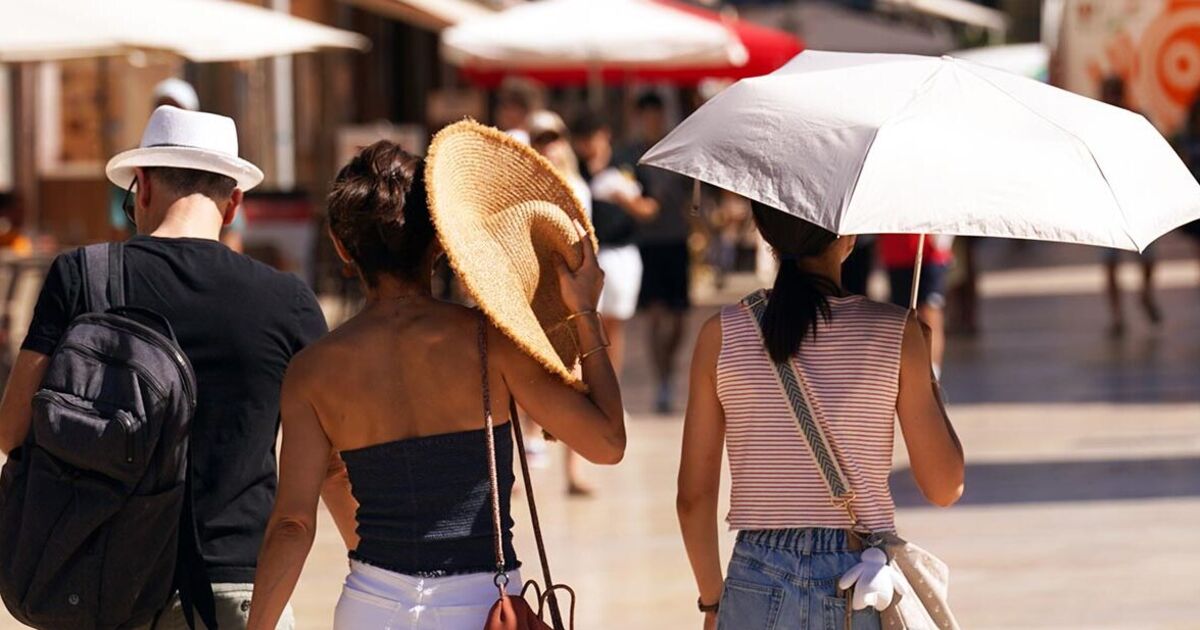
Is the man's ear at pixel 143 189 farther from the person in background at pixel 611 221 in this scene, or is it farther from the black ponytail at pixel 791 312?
the person in background at pixel 611 221

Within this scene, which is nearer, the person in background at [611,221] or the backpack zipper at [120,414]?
A: the backpack zipper at [120,414]

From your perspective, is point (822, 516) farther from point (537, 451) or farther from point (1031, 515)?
point (537, 451)

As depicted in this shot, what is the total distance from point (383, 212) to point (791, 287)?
79 centimetres

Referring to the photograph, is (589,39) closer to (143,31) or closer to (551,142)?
(143,31)

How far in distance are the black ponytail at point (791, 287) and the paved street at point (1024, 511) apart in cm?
343

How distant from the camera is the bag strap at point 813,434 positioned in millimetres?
3695

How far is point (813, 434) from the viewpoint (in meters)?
3.72

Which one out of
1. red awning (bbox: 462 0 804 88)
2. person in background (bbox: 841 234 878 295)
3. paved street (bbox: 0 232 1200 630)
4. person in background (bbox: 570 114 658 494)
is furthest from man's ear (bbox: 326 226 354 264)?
red awning (bbox: 462 0 804 88)

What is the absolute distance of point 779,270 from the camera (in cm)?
383

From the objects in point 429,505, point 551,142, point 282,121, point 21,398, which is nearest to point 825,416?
point 429,505

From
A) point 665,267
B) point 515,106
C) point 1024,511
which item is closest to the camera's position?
point 1024,511

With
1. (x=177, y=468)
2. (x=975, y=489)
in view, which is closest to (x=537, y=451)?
(x=975, y=489)

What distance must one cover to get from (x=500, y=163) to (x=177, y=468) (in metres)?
0.86

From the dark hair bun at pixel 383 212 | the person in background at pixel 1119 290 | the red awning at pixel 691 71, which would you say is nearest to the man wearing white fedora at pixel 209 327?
the dark hair bun at pixel 383 212
